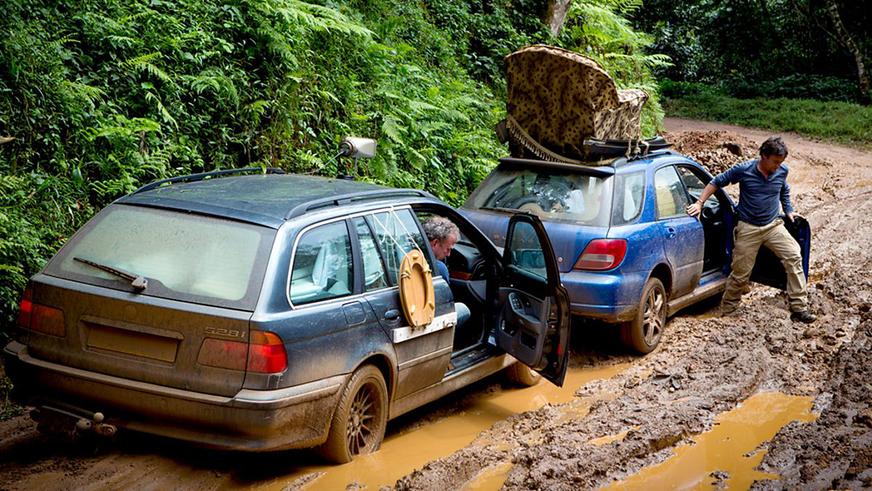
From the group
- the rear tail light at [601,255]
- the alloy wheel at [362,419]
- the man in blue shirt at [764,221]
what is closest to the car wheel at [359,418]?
the alloy wheel at [362,419]

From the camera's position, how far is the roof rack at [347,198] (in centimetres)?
562

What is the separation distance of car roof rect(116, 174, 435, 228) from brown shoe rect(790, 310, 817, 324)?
16.6ft

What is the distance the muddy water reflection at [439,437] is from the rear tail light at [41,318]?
147 centimetres

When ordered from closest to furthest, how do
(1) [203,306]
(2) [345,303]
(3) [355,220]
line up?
(1) [203,306], (2) [345,303], (3) [355,220]

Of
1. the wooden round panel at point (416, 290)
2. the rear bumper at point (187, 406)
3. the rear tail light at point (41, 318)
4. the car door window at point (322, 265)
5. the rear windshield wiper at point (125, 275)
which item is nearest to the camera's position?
the rear bumper at point (187, 406)

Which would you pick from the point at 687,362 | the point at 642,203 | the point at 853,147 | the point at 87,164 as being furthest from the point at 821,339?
the point at 853,147

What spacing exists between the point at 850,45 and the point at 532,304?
29805 mm

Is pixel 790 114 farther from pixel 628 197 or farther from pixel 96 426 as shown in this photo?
pixel 96 426

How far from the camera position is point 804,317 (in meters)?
9.70

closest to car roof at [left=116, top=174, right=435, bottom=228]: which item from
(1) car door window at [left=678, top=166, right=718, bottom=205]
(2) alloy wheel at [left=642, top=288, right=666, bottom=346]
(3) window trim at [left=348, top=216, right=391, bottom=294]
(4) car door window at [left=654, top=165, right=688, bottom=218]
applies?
(3) window trim at [left=348, top=216, right=391, bottom=294]

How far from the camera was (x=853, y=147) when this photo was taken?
24.4 m

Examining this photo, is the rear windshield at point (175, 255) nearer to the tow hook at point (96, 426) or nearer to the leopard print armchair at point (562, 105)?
the tow hook at point (96, 426)

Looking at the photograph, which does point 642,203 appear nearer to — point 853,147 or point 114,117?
point 114,117

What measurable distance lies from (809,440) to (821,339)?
9.67 feet
